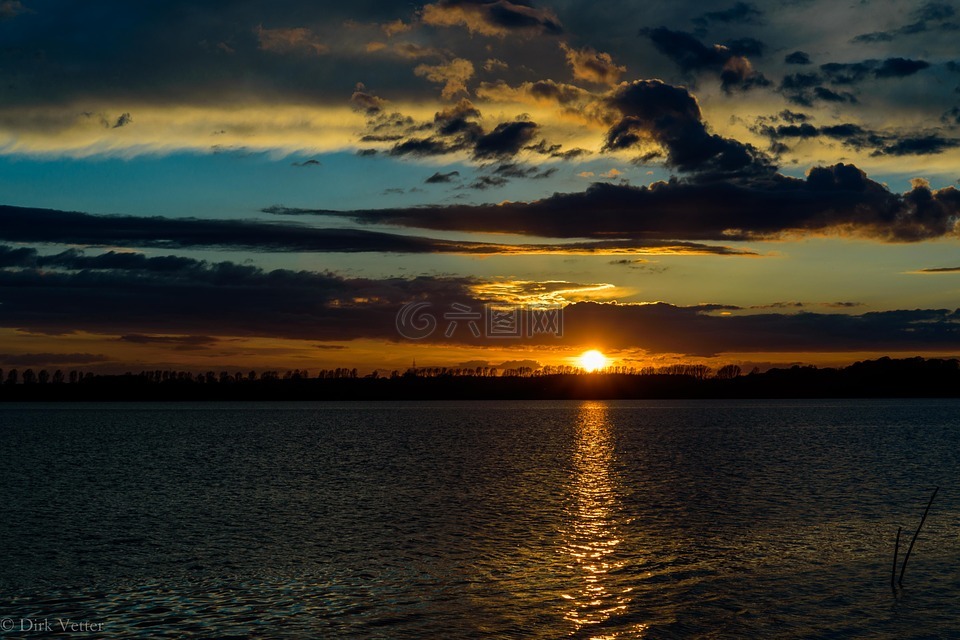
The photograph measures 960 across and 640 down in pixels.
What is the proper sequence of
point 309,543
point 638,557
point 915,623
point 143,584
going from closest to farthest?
1. point 915,623
2. point 143,584
3. point 638,557
4. point 309,543

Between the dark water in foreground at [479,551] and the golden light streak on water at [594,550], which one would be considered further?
the golden light streak on water at [594,550]

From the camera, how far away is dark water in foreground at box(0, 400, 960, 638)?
28.7 metres

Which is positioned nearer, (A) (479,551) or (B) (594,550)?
(A) (479,551)

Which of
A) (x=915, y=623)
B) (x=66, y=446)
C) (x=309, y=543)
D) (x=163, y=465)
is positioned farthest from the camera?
(x=66, y=446)

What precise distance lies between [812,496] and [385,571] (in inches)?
1479

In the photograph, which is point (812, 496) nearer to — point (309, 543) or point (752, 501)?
point (752, 501)

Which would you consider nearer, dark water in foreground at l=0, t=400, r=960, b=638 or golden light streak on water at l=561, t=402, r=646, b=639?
dark water in foreground at l=0, t=400, r=960, b=638

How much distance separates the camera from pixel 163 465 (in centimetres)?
8819

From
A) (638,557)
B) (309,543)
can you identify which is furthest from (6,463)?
(638,557)

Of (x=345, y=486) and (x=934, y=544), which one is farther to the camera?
(x=345, y=486)

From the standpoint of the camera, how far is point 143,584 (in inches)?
1298

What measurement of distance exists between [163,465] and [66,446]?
149 ft

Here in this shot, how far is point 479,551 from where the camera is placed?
39.7 m

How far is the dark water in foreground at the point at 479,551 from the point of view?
2869cm
